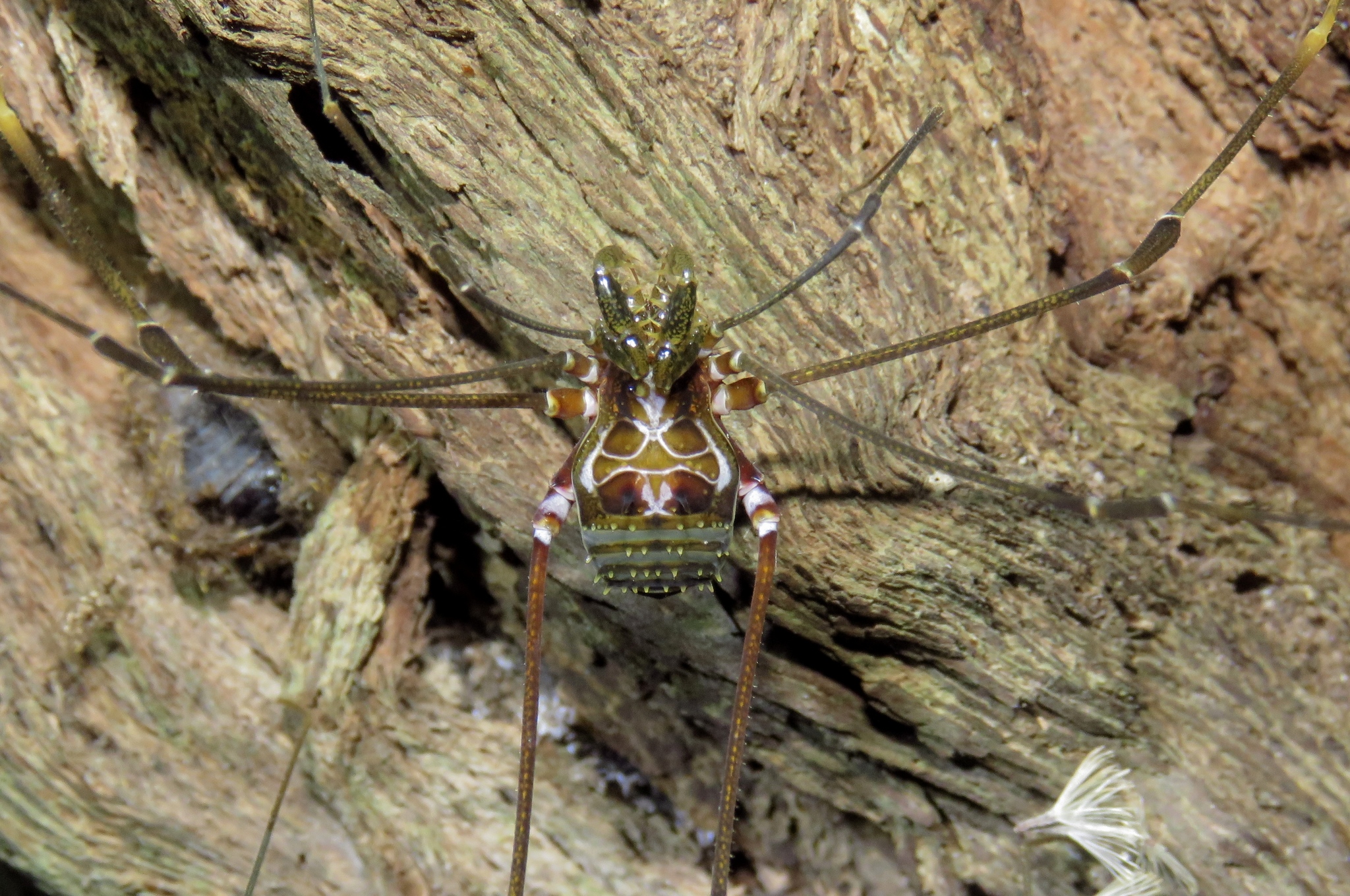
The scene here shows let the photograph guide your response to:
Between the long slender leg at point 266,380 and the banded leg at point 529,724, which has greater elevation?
the long slender leg at point 266,380

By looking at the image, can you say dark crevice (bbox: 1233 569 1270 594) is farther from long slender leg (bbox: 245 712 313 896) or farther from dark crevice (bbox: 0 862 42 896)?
dark crevice (bbox: 0 862 42 896)

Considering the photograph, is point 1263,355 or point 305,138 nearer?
point 305,138

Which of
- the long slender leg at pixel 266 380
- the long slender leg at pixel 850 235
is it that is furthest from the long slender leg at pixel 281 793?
the long slender leg at pixel 850 235

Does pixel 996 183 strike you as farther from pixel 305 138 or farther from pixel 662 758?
pixel 662 758

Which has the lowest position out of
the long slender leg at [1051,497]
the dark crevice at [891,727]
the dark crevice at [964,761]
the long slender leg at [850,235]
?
the dark crevice at [964,761]

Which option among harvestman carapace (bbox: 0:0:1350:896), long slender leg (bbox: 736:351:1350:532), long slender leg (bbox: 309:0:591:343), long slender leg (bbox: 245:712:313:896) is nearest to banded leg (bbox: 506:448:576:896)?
harvestman carapace (bbox: 0:0:1350:896)

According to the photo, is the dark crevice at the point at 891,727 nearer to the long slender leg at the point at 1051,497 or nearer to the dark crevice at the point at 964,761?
the dark crevice at the point at 964,761

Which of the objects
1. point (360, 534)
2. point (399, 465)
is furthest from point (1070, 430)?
point (360, 534)
